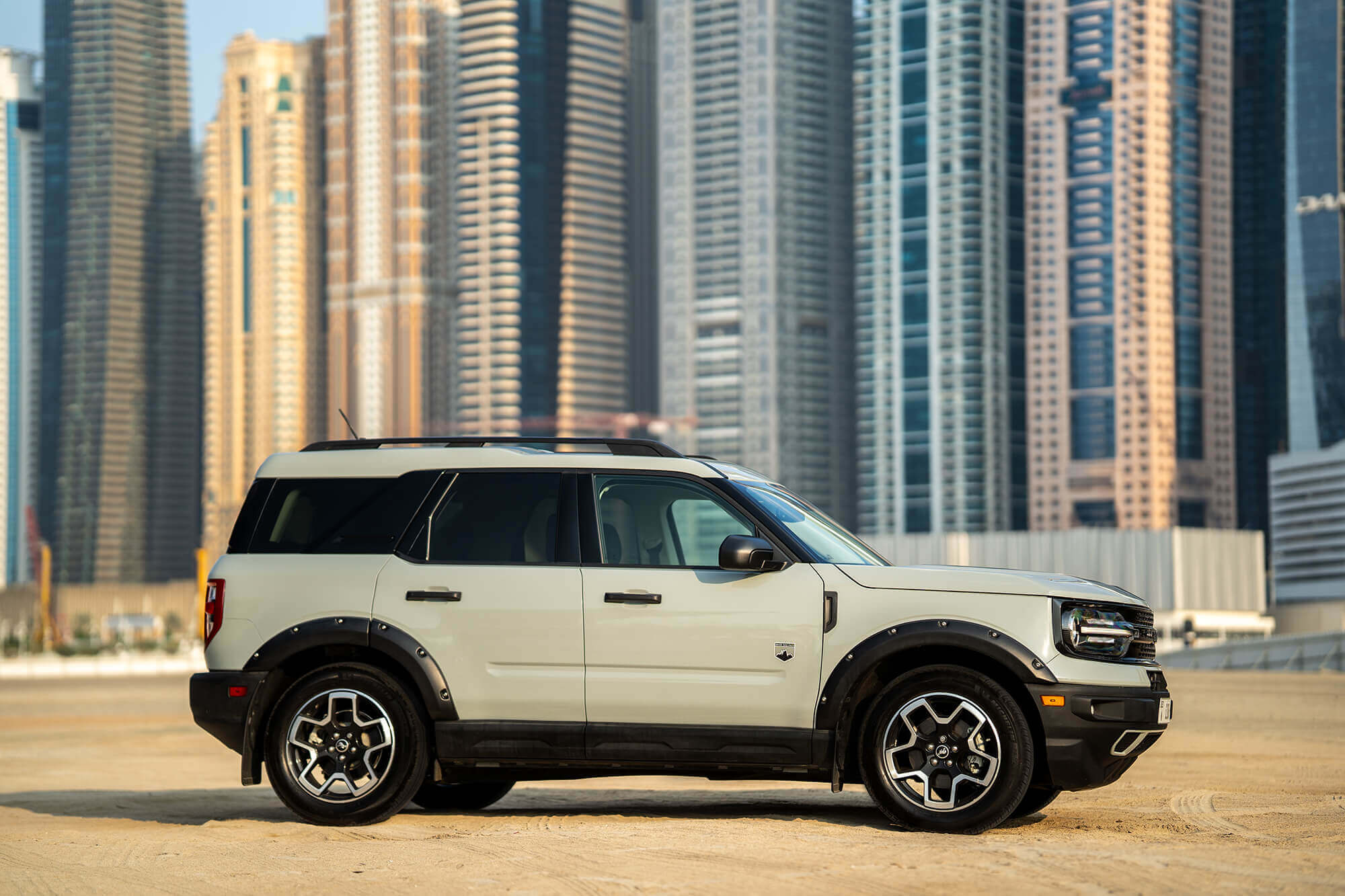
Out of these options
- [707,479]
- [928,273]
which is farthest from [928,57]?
[707,479]

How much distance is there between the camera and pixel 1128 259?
165875 millimetres

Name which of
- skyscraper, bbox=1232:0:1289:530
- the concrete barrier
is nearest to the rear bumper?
the concrete barrier

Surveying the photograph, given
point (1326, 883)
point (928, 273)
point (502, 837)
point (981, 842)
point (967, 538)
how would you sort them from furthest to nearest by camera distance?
point (928, 273)
point (967, 538)
point (502, 837)
point (981, 842)
point (1326, 883)

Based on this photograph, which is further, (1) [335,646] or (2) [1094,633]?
(1) [335,646]

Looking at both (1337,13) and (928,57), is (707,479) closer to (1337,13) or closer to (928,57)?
(1337,13)

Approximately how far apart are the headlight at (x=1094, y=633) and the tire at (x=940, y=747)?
427 millimetres

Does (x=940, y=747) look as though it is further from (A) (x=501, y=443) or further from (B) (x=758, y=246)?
(B) (x=758, y=246)

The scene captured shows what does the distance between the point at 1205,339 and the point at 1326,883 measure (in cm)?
16849

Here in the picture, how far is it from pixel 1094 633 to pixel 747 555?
1730 millimetres

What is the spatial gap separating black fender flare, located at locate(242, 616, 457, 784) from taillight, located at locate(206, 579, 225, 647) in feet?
0.92

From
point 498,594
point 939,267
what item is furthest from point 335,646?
point 939,267

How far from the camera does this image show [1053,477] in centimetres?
16525

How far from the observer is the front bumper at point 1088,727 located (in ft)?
27.5

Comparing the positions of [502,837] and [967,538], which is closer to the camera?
[502,837]
